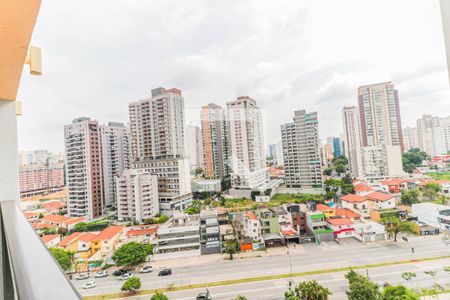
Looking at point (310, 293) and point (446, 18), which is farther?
point (310, 293)

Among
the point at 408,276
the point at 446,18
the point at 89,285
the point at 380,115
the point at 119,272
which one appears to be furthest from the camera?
the point at 380,115

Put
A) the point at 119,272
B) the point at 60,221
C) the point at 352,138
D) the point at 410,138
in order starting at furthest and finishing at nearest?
1. the point at 352,138
2. the point at 410,138
3. the point at 60,221
4. the point at 119,272

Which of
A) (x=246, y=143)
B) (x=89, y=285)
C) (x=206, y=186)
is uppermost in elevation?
(x=246, y=143)

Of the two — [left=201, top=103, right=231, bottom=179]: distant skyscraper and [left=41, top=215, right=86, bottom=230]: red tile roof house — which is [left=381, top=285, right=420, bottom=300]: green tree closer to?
[left=41, top=215, right=86, bottom=230]: red tile roof house

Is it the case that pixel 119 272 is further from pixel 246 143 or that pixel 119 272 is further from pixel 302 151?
pixel 302 151

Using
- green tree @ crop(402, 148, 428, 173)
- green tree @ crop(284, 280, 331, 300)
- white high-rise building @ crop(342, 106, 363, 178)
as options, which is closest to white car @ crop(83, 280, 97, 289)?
green tree @ crop(284, 280, 331, 300)

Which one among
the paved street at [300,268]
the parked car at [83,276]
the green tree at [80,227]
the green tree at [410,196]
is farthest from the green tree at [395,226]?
the green tree at [80,227]

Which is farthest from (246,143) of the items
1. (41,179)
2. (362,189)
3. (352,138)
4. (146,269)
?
(41,179)

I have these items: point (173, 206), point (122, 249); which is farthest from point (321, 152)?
point (122, 249)
